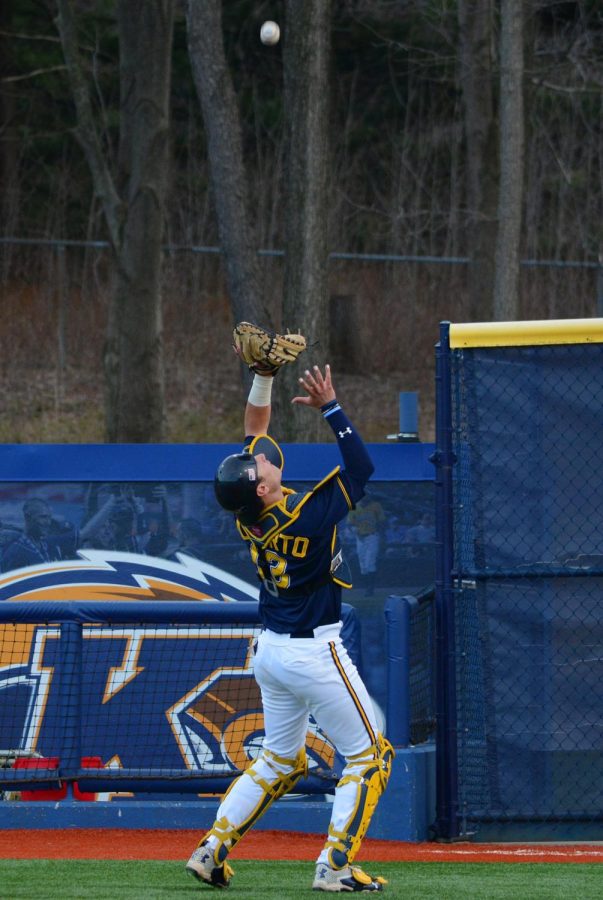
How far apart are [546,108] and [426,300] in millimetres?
5385

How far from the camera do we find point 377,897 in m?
5.29

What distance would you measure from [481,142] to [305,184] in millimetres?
6184

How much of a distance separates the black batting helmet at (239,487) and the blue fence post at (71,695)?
2023 mm

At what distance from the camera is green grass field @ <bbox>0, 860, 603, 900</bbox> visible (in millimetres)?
5406

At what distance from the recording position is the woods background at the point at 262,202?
15648mm

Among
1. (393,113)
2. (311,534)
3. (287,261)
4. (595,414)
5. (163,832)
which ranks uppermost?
(393,113)

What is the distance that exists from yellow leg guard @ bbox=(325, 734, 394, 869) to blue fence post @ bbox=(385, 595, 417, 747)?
4.31 feet

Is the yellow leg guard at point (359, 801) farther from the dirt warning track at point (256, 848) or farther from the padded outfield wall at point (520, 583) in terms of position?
the padded outfield wall at point (520, 583)

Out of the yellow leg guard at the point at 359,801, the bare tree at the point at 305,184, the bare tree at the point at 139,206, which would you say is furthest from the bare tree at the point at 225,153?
the yellow leg guard at the point at 359,801

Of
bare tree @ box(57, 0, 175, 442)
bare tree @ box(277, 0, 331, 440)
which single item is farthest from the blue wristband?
bare tree @ box(57, 0, 175, 442)

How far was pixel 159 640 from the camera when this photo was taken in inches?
297

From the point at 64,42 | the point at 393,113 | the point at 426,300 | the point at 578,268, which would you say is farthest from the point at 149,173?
the point at 393,113

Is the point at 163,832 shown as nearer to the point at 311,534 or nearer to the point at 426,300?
the point at 311,534

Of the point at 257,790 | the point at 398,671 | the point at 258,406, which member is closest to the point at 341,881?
the point at 257,790
